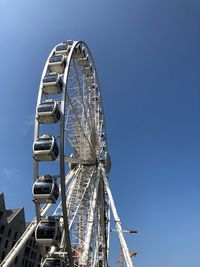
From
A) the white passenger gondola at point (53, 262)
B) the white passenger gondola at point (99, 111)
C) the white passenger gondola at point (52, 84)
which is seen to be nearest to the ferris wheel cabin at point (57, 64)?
the white passenger gondola at point (52, 84)

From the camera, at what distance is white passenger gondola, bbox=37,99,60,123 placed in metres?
18.9

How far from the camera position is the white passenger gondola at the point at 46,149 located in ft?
59.8

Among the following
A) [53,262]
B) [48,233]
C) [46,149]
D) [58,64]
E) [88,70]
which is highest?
[88,70]

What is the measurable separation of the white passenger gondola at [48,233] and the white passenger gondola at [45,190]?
1.22 metres

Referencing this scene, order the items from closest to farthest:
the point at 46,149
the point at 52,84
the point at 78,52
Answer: the point at 46,149 < the point at 52,84 < the point at 78,52

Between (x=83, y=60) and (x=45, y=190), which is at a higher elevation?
(x=83, y=60)

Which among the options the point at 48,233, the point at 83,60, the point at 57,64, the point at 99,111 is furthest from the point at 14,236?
the point at 57,64

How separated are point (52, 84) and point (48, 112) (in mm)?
2214

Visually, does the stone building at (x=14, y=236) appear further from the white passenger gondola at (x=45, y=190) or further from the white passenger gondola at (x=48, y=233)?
the white passenger gondola at (x=45, y=190)

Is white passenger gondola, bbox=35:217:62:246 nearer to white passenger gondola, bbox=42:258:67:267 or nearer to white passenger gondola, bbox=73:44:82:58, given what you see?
white passenger gondola, bbox=42:258:67:267

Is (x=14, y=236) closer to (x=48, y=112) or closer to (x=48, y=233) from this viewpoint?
(x=48, y=233)

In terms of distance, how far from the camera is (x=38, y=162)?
18797 mm

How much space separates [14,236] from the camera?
180 feet

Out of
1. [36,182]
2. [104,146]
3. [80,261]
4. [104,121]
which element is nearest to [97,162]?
[104,146]
